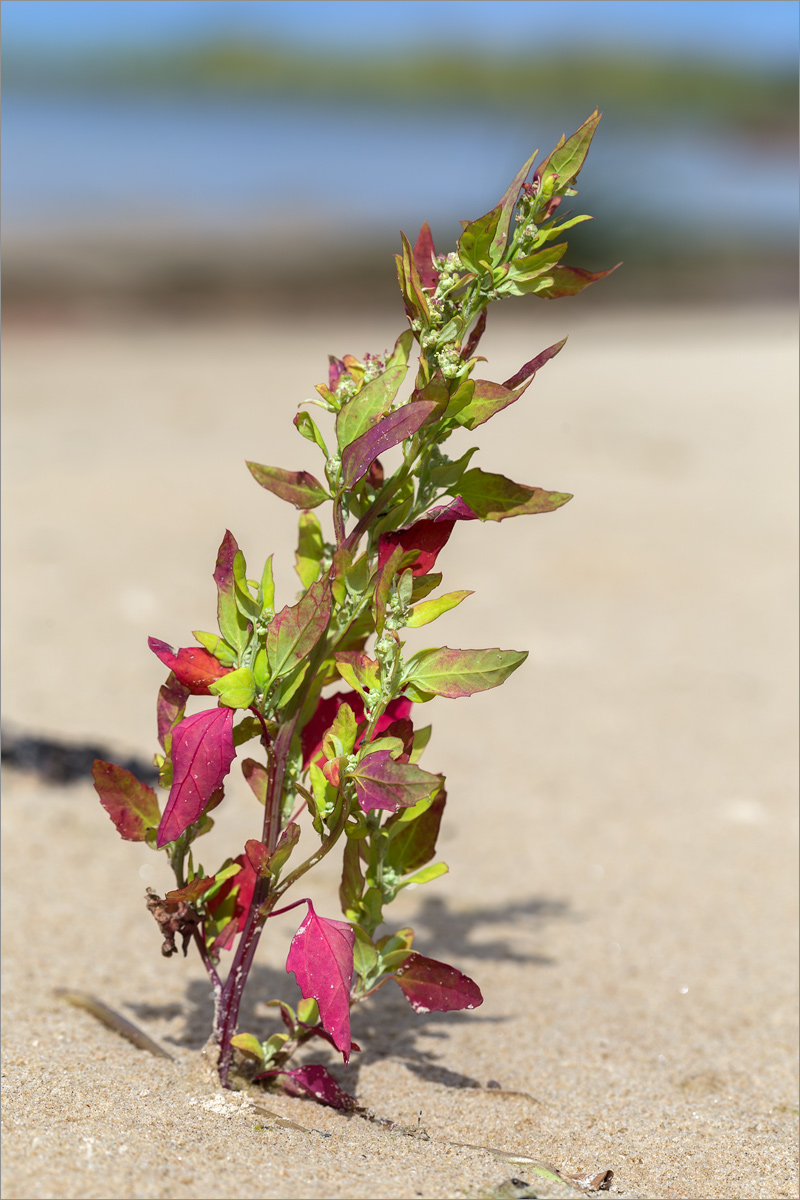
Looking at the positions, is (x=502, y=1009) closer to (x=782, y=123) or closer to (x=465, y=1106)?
(x=465, y=1106)

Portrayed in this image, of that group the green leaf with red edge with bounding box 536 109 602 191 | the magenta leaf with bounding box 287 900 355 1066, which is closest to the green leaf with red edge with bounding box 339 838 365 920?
the magenta leaf with bounding box 287 900 355 1066

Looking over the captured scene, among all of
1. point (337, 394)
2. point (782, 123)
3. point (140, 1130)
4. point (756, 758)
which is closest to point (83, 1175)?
point (140, 1130)

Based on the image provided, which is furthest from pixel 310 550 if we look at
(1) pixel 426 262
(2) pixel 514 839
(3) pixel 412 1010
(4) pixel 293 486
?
(2) pixel 514 839

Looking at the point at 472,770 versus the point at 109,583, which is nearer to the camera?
the point at 472,770

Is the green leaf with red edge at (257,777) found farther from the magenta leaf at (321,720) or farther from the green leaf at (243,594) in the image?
the green leaf at (243,594)

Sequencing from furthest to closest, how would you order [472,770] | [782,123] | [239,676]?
[782,123] < [472,770] < [239,676]

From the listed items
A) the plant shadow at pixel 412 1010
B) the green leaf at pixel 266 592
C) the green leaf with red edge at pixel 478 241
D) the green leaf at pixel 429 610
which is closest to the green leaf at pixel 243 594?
the green leaf at pixel 266 592

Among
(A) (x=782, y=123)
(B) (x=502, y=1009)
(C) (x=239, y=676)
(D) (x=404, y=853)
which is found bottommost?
(B) (x=502, y=1009)
